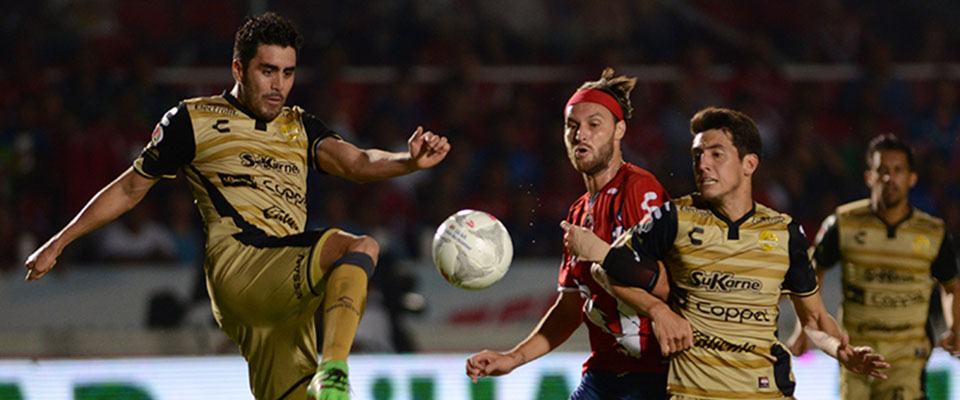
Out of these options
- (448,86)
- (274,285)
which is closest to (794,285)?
(274,285)

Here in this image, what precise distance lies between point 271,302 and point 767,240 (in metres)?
1.85

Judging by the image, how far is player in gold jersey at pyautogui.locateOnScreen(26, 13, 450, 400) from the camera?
4215mm

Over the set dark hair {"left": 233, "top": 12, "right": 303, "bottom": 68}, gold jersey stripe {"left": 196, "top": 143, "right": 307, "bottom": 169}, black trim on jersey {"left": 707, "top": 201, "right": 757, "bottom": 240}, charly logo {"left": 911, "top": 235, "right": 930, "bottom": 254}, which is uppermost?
dark hair {"left": 233, "top": 12, "right": 303, "bottom": 68}

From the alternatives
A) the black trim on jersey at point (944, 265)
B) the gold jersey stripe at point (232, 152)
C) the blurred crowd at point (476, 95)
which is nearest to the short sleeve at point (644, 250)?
the gold jersey stripe at point (232, 152)

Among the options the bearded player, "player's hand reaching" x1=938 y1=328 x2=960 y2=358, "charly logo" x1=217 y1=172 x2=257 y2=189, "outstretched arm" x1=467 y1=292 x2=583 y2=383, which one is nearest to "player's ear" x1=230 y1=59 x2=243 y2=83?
"charly logo" x1=217 y1=172 x2=257 y2=189

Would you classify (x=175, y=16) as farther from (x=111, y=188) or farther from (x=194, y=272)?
(x=111, y=188)

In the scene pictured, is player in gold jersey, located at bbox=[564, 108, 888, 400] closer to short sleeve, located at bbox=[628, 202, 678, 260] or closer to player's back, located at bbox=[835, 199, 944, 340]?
short sleeve, located at bbox=[628, 202, 678, 260]

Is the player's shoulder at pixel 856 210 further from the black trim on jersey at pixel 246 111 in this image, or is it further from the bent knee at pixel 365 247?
the black trim on jersey at pixel 246 111

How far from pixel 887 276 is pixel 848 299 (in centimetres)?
25

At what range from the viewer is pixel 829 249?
20.1ft

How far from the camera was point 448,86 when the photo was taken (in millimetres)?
9820

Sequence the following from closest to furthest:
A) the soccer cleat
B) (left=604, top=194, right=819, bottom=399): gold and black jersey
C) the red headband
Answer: the soccer cleat < (left=604, top=194, right=819, bottom=399): gold and black jersey < the red headband

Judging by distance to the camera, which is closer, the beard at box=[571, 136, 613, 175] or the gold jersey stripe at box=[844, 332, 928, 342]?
the beard at box=[571, 136, 613, 175]

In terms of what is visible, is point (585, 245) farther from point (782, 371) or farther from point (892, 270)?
point (892, 270)
